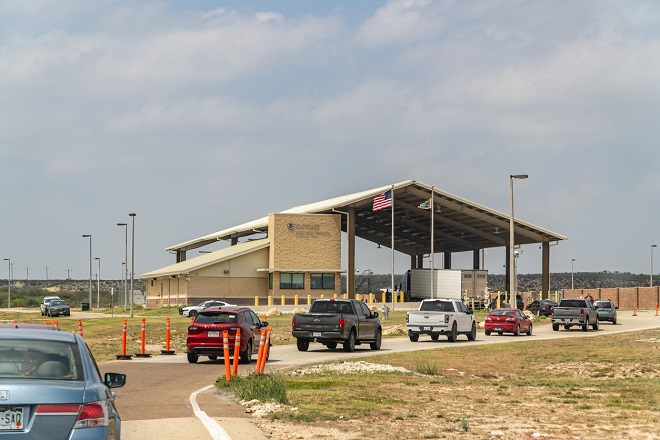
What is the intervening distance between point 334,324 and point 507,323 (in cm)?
1731

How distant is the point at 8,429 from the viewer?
7781 millimetres


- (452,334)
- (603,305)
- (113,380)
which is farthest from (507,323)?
(113,380)

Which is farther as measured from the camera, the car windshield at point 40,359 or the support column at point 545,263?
the support column at point 545,263

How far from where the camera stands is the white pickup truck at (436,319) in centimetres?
3988

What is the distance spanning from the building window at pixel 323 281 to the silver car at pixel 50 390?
7468cm

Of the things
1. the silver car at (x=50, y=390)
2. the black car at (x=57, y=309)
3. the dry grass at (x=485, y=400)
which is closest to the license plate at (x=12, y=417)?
the silver car at (x=50, y=390)

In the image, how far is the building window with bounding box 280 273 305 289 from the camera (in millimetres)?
82938

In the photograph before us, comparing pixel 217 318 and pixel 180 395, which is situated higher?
pixel 217 318

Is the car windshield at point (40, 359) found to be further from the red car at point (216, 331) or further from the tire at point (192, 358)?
the tire at point (192, 358)

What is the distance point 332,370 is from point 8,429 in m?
17.3

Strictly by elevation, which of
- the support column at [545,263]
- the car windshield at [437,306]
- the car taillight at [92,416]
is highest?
the support column at [545,263]

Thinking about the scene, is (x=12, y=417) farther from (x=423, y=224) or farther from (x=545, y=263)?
(x=423, y=224)

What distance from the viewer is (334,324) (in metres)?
32.5

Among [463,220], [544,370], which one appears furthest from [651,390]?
[463,220]
